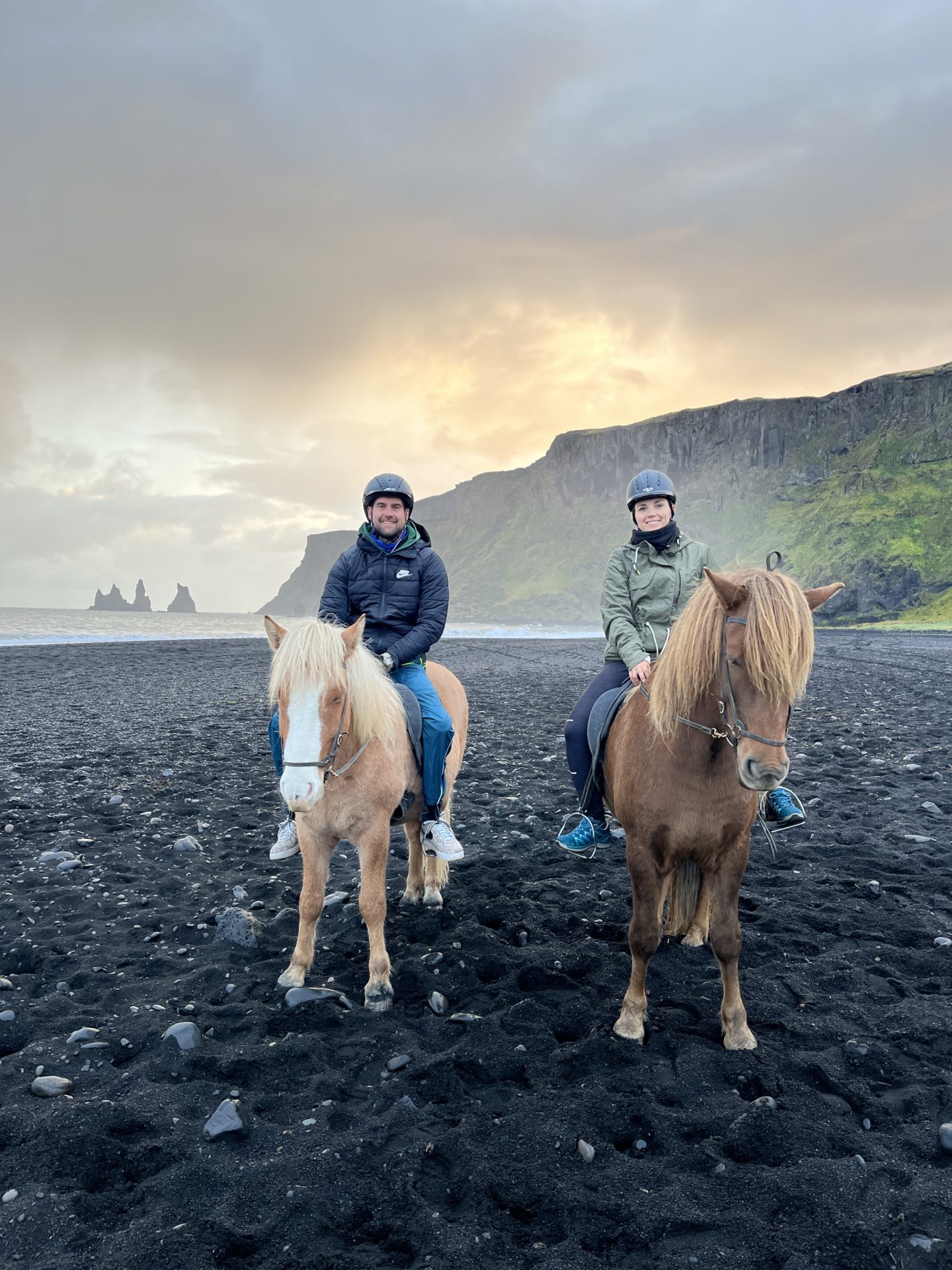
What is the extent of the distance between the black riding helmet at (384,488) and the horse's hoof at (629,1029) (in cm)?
439

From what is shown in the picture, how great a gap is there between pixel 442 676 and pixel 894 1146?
198 inches

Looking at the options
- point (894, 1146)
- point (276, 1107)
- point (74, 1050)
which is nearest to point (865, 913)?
point (894, 1146)

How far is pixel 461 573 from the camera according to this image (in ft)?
652

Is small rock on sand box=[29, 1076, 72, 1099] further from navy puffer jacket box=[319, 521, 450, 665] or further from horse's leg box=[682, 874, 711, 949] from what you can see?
horse's leg box=[682, 874, 711, 949]

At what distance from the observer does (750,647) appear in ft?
11.5

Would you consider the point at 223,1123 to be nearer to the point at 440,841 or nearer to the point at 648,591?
the point at 440,841

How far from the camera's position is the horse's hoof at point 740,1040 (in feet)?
12.9

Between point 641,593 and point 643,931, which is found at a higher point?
point 641,593

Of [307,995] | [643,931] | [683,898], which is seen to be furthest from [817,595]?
[307,995]

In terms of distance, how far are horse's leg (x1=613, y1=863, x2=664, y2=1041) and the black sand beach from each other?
245 mm

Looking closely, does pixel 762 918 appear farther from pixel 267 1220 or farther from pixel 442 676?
pixel 267 1220

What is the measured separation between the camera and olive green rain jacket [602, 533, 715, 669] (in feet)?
17.6

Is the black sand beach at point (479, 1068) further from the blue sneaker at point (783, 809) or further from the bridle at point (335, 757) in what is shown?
the bridle at point (335, 757)

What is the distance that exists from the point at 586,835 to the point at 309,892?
2.40 meters
